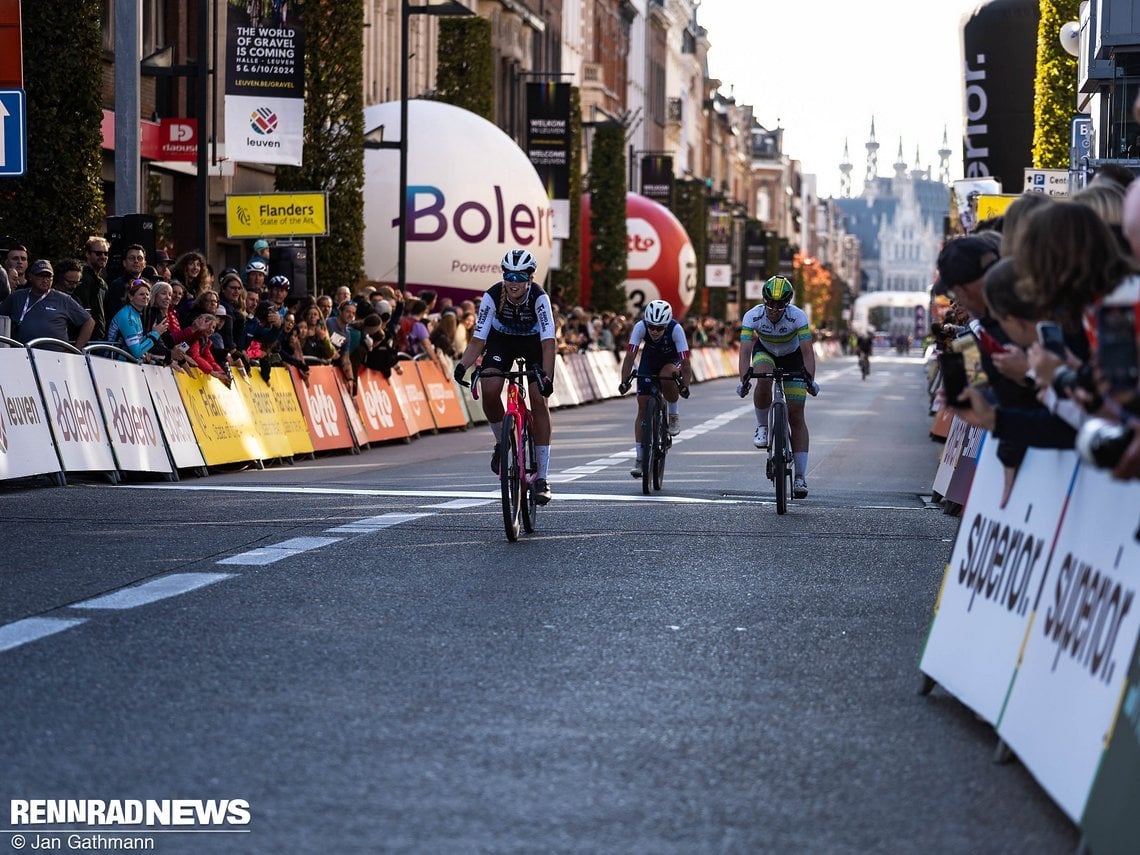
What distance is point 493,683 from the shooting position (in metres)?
8.06

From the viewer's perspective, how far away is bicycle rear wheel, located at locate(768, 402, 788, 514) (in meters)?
16.5

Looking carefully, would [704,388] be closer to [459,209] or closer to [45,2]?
[459,209]

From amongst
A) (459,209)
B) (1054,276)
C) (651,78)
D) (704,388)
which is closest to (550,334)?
(1054,276)

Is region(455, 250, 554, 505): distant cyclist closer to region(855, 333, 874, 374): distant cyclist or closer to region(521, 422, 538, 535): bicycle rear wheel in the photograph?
region(521, 422, 538, 535): bicycle rear wheel

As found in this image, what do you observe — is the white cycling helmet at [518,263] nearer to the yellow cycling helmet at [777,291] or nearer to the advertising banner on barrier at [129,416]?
the yellow cycling helmet at [777,291]

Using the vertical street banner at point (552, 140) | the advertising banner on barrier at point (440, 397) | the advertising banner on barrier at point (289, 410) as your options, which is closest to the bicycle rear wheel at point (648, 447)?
the advertising banner on barrier at point (289, 410)

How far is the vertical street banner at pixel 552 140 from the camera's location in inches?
2217

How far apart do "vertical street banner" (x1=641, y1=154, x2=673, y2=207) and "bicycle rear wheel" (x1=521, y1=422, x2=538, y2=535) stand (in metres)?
71.9

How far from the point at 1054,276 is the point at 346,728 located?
2.47 m

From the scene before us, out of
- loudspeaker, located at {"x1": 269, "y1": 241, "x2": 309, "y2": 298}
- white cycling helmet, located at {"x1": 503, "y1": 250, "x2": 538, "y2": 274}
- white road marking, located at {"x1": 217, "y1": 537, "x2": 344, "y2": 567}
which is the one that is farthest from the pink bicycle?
loudspeaker, located at {"x1": 269, "y1": 241, "x2": 309, "y2": 298}

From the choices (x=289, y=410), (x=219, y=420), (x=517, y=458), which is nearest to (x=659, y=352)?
(x=219, y=420)

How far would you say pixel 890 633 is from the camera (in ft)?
31.8

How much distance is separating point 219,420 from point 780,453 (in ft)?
19.9

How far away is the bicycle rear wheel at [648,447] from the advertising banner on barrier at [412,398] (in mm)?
9521
